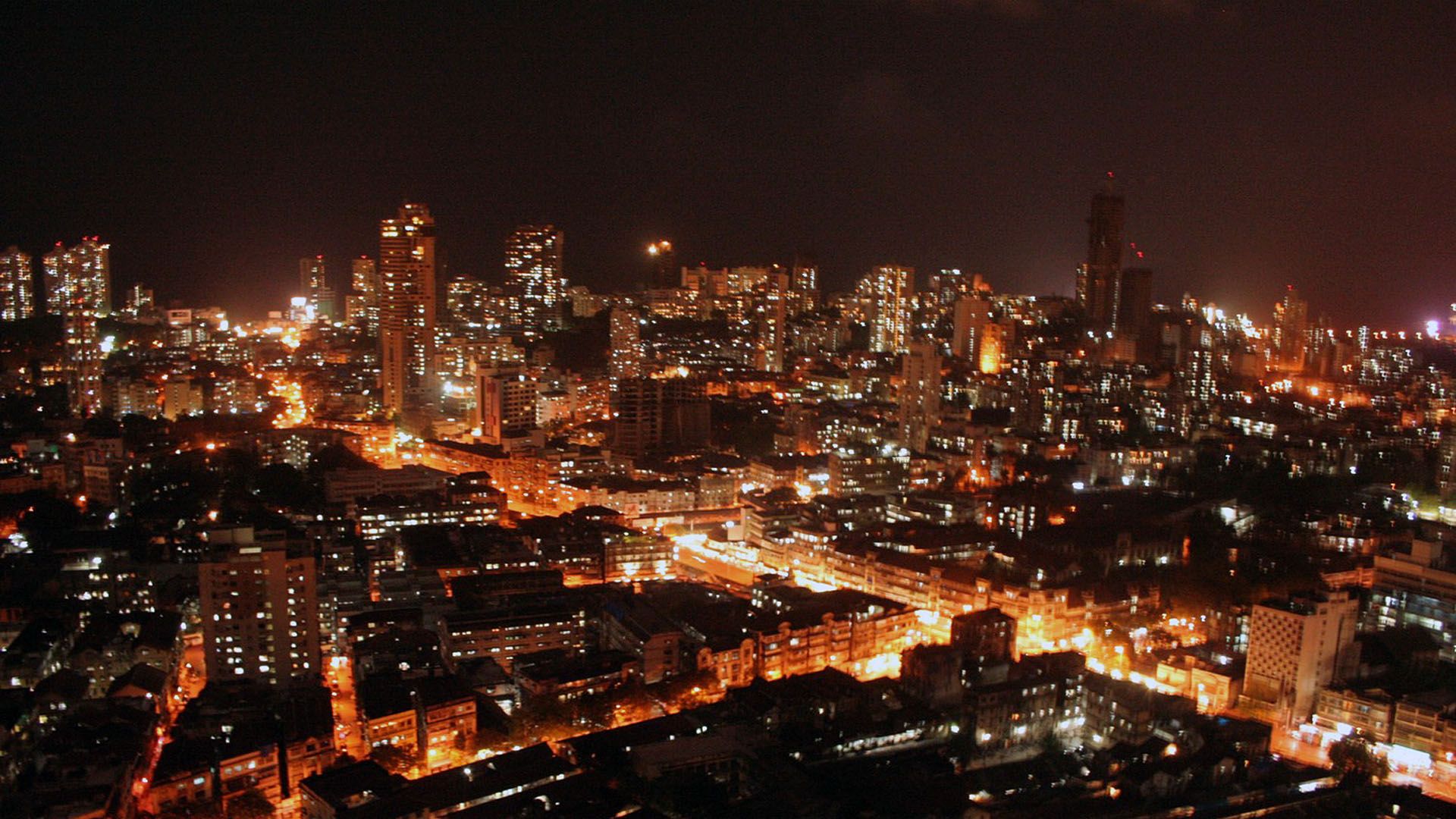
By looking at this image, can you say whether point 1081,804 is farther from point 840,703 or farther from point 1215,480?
point 1215,480

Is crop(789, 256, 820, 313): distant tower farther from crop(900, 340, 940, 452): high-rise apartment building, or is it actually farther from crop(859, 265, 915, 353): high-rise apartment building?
crop(900, 340, 940, 452): high-rise apartment building

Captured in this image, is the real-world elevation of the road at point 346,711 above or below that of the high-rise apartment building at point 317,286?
below

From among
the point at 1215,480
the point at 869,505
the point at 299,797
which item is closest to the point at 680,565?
the point at 869,505

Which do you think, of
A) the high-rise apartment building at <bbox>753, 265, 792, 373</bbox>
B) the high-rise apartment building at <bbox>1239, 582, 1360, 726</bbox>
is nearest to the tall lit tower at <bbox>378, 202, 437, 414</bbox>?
the high-rise apartment building at <bbox>753, 265, 792, 373</bbox>

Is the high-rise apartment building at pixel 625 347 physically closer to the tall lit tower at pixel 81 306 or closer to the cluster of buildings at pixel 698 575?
the cluster of buildings at pixel 698 575

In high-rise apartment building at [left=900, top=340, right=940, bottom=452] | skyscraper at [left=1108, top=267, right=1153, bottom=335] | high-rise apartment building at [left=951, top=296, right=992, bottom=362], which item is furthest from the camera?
skyscraper at [left=1108, top=267, right=1153, bottom=335]

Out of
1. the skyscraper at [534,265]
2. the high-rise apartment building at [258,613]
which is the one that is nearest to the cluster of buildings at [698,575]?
the high-rise apartment building at [258,613]
